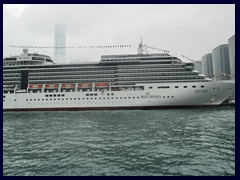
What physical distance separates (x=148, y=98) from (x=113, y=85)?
825cm

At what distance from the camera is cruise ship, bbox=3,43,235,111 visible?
1576 inches

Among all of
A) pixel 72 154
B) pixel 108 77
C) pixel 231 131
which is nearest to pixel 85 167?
pixel 72 154

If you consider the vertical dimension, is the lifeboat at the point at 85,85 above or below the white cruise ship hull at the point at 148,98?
above

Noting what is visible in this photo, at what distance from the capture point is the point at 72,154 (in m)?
12.8

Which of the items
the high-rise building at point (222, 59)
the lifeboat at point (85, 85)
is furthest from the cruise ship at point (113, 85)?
the high-rise building at point (222, 59)

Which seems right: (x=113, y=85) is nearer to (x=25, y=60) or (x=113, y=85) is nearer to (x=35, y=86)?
(x=35, y=86)

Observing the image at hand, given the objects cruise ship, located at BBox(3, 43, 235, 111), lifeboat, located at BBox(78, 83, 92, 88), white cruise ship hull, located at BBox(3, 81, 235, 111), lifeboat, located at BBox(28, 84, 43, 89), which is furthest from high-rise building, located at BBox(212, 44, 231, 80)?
lifeboat, located at BBox(28, 84, 43, 89)

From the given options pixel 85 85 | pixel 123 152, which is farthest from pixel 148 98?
pixel 123 152

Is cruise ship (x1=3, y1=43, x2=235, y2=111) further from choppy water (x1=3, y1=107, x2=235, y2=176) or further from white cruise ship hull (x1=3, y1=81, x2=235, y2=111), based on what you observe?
choppy water (x1=3, y1=107, x2=235, y2=176)

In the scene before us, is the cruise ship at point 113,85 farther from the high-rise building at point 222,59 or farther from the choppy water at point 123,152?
the high-rise building at point 222,59

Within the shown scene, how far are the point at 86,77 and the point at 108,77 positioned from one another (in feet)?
16.4

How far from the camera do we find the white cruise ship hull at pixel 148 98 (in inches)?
1565

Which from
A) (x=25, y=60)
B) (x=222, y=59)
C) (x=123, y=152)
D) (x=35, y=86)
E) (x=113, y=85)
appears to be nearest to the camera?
(x=123, y=152)

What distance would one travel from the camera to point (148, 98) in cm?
4022
